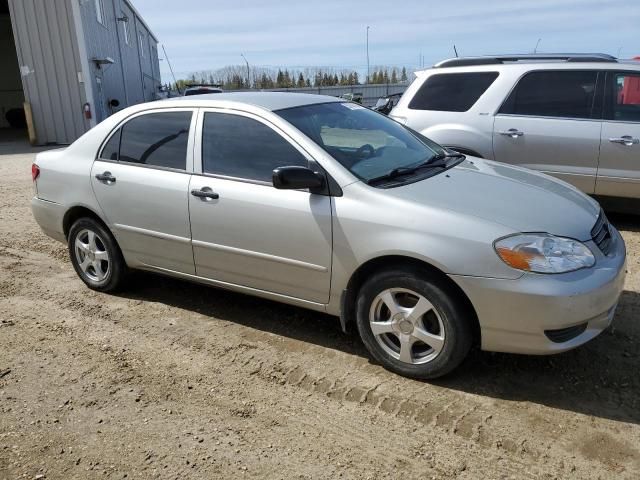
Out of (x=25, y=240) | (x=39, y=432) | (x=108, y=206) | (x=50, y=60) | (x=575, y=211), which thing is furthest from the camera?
(x=50, y=60)

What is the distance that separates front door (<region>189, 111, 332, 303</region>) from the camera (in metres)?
3.62

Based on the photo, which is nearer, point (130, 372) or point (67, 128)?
point (130, 372)

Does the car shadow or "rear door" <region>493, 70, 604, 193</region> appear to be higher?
"rear door" <region>493, 70, 604, 193</region>

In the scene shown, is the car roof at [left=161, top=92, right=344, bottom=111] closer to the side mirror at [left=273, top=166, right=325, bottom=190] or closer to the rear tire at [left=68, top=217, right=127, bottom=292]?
the side mirror at [left=273, top=166, right=325, bottom=190]

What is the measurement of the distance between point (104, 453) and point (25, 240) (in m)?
4.60

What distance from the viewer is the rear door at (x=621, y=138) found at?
6078mm

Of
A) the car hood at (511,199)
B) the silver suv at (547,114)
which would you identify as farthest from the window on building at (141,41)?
the car hood at (511,199)

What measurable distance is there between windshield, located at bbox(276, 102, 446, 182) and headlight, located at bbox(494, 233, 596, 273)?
99 cm

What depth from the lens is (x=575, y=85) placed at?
253 inches

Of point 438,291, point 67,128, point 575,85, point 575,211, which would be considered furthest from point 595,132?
point 67,128

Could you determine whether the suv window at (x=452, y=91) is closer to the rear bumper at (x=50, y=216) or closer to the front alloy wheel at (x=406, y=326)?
the front alloy wheel at (x=406, y=326)

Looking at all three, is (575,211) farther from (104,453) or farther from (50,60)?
(50,60)

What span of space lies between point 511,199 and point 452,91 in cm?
387

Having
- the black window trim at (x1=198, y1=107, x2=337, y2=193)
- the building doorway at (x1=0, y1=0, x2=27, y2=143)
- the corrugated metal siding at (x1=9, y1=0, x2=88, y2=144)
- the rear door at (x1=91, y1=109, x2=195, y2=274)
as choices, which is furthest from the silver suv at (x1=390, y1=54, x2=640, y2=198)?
the building doorway at (x1=0, y1=0, x2=27, y2=143)
